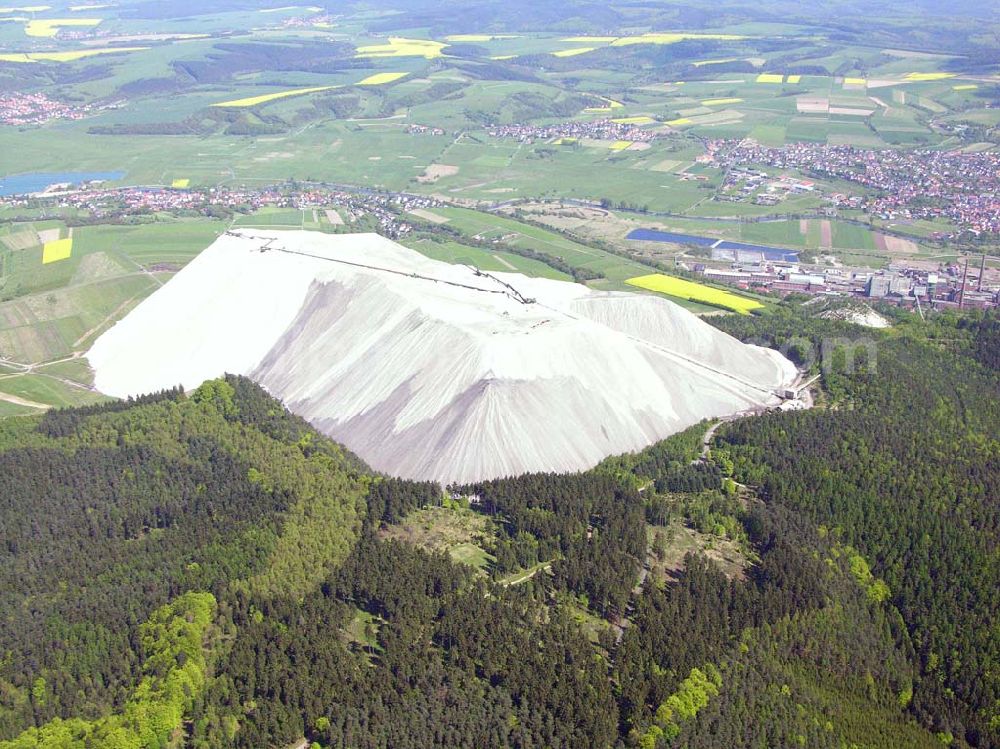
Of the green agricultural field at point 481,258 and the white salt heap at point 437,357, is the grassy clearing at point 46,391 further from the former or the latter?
the green agricultural field at point 481,258

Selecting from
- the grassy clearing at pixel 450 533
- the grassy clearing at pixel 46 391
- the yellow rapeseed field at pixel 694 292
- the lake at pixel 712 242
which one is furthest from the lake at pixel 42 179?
the grassy clearing at pixel 450 533

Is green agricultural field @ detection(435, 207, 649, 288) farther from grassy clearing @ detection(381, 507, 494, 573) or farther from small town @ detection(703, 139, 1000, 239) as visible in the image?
grassy clearing @ detection(381, 507, 494, 573)

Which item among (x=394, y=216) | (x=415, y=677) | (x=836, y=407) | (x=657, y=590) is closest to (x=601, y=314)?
(x=836, y=407)

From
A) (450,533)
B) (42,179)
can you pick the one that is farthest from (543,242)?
(42,179)

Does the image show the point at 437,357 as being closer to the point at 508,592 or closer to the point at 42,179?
the point at 508,592

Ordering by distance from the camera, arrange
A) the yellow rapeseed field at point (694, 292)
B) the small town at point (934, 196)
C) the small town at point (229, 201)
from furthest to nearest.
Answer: the small town at point (934, 196), the small town at point (229, 201), the yellow rapeseed field at point (694, 292)

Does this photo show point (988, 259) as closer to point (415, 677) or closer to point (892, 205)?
point (892, 205)

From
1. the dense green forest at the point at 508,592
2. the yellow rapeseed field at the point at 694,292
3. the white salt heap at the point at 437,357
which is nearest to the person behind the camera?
the dense green forest at the point at 508,592

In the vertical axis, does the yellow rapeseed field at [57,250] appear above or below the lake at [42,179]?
above

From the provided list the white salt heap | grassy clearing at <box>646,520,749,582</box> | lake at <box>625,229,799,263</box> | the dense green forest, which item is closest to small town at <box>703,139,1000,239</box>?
lake at <box>625,229,799,263</box>
